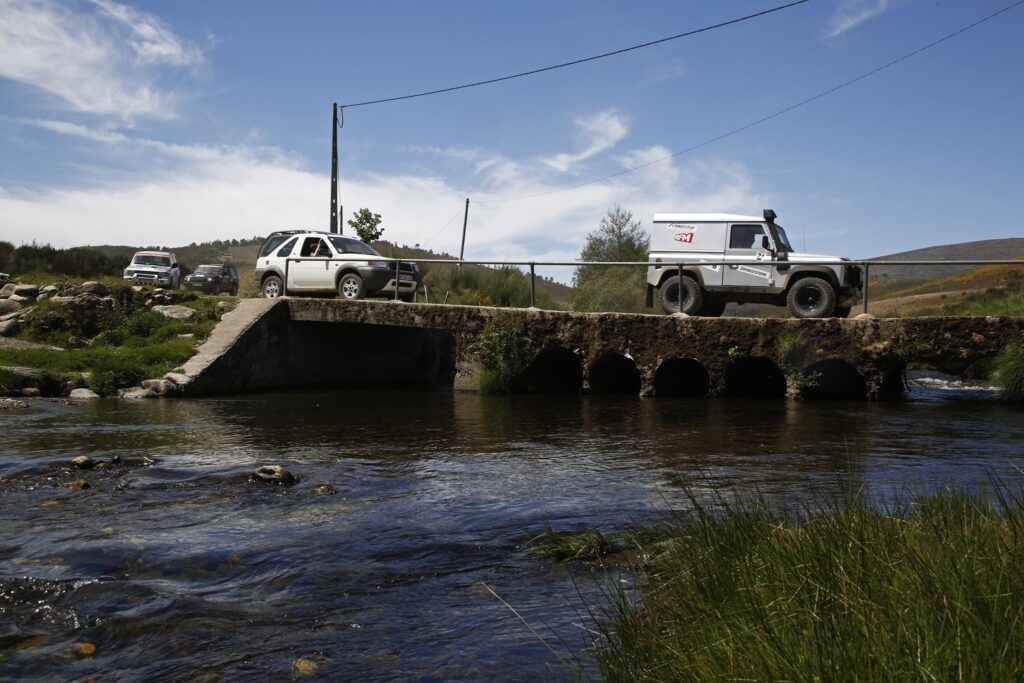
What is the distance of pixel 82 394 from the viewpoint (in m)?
16.6

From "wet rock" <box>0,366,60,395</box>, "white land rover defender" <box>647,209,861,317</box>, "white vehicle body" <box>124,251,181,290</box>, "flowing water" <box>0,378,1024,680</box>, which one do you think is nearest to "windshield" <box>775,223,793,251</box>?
"white land rover defender" <box>647,209,861,317</box>

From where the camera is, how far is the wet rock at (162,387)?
1702cm

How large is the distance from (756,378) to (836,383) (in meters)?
1.74

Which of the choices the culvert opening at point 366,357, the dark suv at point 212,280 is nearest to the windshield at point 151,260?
the dark suv at point 212,280

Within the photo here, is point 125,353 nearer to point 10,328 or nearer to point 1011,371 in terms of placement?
point 10,328

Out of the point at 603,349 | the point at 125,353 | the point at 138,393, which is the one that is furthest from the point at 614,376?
the point at 125,353

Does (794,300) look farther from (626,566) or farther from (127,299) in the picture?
(127,299)

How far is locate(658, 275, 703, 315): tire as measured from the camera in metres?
18.0

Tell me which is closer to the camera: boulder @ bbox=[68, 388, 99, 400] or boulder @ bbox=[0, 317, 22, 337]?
boulder @ bbox=[68, 388, 99, 400]

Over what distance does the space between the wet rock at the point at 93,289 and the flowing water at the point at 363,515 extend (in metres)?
8.38

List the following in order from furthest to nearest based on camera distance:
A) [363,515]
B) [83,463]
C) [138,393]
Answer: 1. [138,393]
2. [83,463]
3. [363,515]

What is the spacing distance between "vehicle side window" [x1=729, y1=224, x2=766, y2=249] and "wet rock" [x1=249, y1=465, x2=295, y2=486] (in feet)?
39.1

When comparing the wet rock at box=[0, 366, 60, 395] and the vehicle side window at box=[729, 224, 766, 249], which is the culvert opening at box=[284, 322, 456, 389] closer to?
Result: the wet rock at box=[0, 366, 60, 395]

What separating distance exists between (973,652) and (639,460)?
729 centimetres
